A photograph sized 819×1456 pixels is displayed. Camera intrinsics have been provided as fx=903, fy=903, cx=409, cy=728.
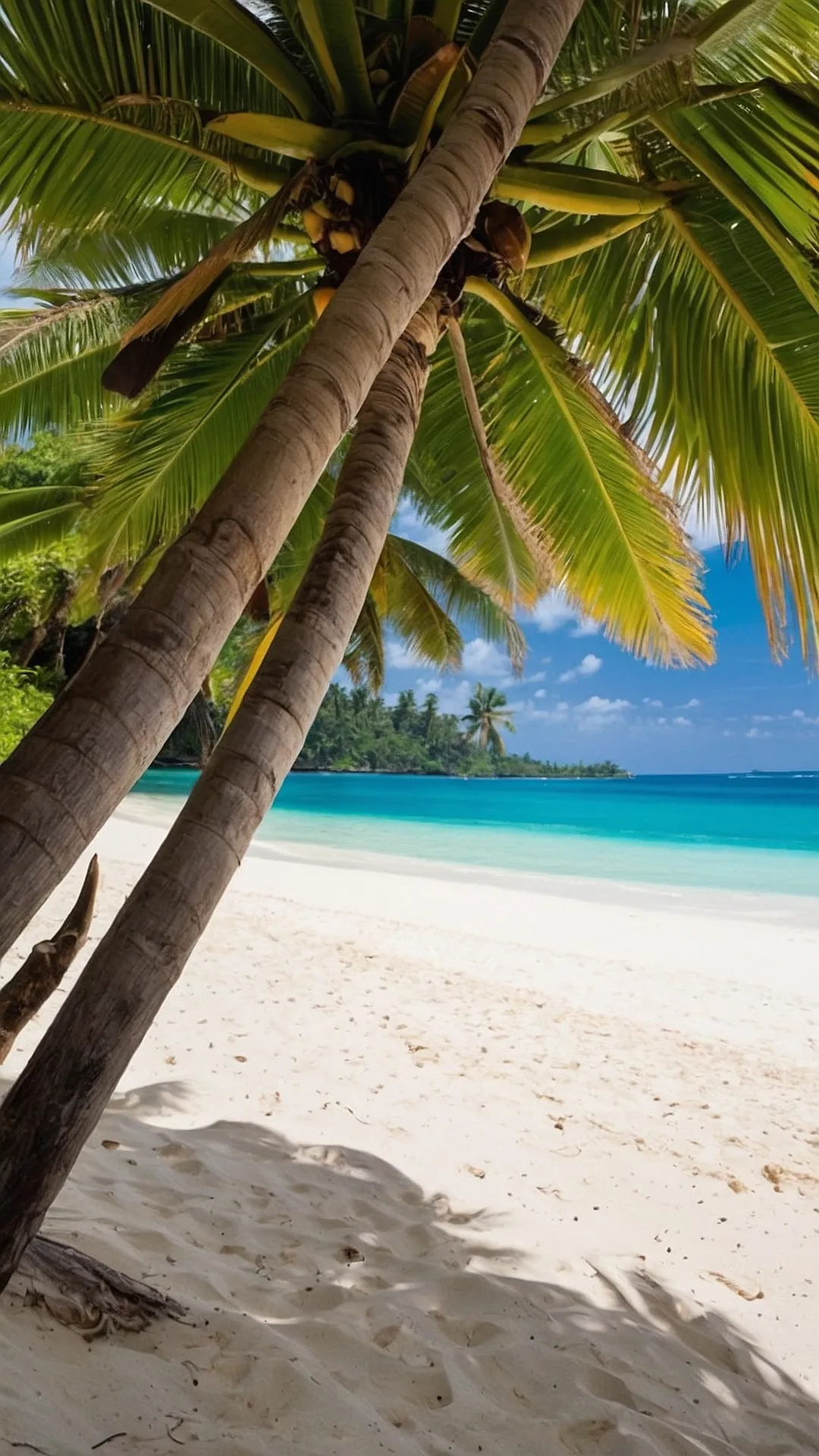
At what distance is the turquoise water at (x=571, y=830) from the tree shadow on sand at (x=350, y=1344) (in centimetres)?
1948

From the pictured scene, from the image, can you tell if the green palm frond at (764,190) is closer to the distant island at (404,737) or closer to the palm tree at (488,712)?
the distant island at (404,737)

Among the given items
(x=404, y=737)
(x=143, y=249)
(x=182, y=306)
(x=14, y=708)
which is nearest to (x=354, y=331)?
(x=182, y=306)

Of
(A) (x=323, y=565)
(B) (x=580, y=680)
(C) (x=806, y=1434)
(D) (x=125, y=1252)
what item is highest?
(B) (x=580, y=680)

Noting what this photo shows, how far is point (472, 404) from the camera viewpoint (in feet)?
13.9

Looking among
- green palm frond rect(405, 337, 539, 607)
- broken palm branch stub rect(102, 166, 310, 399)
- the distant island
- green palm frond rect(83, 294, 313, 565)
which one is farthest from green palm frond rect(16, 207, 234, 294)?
the distant island

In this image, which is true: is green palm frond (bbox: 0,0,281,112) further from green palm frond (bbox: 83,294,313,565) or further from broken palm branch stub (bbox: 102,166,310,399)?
green palm frond (bbox: 83,294,313,565)

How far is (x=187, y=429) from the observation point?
16.9 ft

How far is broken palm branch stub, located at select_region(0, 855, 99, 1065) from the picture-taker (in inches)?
84.3

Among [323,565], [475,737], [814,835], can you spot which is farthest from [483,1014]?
[475,737]

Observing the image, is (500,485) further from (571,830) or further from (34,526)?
(571,830)

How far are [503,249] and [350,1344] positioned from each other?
3.51 meters

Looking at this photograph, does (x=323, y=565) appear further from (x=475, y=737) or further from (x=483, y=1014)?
(x=475, y=737)

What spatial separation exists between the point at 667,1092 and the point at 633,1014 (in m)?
2.30

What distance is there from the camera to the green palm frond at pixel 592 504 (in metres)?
4.67
